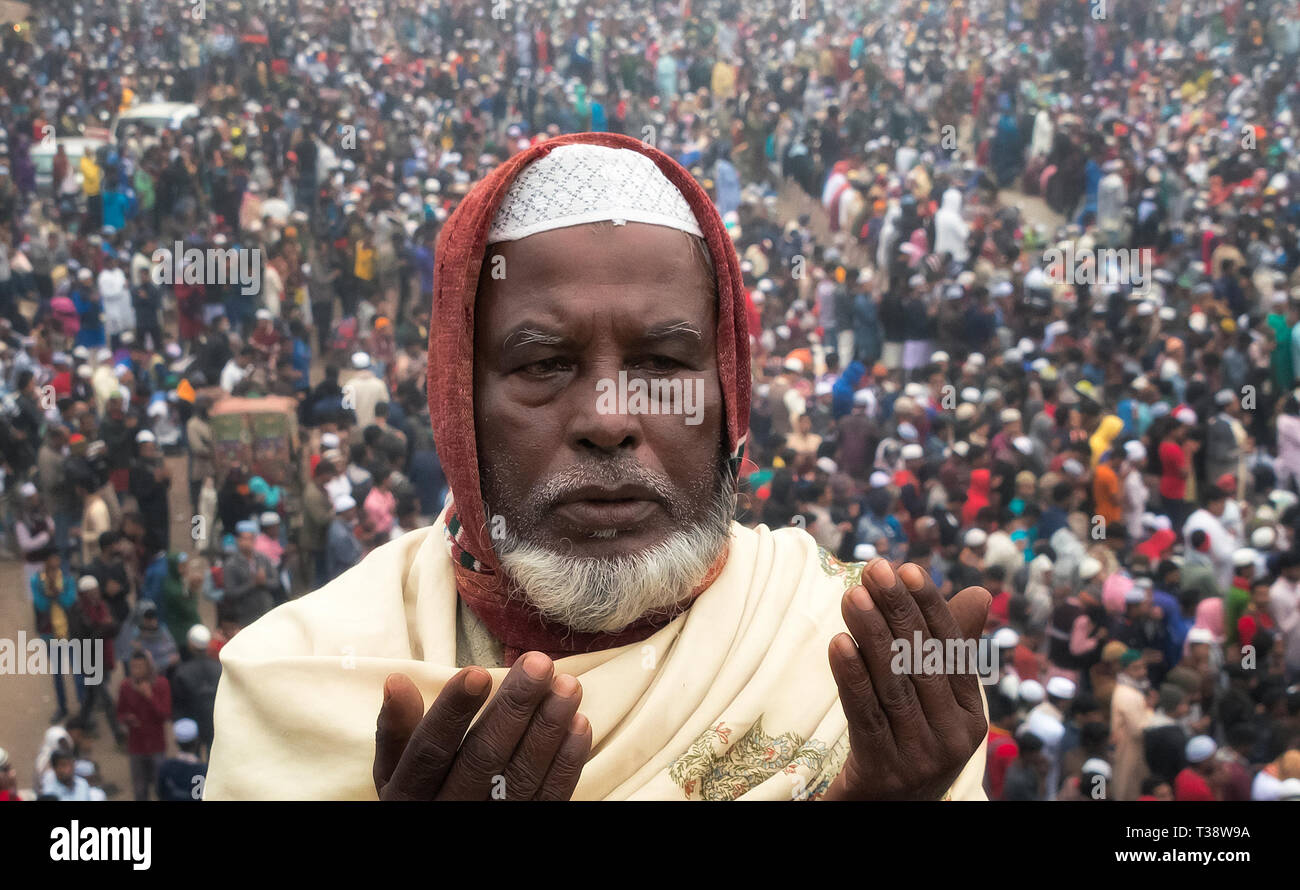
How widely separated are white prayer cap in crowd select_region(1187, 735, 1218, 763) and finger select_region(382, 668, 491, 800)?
4.94 metres

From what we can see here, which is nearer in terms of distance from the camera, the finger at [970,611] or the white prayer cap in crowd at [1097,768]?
the finger at [970,611]

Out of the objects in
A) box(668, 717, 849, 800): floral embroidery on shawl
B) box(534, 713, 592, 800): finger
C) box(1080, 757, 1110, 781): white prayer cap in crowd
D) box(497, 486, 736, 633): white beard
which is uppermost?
box(497, 486, 736, 633): white beard

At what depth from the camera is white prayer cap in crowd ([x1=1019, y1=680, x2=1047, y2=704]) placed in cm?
624

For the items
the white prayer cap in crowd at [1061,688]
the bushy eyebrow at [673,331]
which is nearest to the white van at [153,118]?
the white prayer cap in crowd at [1061,688]

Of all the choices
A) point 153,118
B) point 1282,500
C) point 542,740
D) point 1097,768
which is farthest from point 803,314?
point 542,740

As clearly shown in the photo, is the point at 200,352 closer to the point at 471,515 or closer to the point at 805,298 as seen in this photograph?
the point at 805,298

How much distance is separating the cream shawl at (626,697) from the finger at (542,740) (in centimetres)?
29

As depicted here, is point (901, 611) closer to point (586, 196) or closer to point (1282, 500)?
point (586, 196)

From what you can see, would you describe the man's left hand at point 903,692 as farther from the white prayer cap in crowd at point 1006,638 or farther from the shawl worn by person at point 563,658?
the white prayer cap in crowd at point 1006,638

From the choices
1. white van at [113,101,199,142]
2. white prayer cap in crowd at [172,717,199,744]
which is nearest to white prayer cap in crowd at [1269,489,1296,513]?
white prayer cap in crowd at [172,717,199,744]

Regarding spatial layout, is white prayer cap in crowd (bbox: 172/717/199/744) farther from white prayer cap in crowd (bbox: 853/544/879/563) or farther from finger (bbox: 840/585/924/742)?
finger (bbox: 840/585/924/742)

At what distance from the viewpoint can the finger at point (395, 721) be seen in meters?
1.46

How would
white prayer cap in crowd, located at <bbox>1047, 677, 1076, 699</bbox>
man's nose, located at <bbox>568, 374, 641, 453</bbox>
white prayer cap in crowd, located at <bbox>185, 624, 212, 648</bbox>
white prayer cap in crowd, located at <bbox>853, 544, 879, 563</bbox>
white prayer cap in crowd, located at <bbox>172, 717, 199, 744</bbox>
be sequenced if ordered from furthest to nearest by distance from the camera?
white prayer cap in crowd, located at <bbox>853, 544, 879, 563</bbox>
white prayer cap in crowd, located at <bbox>185, 624, 212, 648</bbox>
white prayer cap in crowd, located at <bbox>1047, 677, 1076, 699</bbox>
white prayer cap in crowd, located at <bbox>172, 717, 199, 744</bbox>
man's nose, located at <bbox>568, 374, 641, 453</bbox>

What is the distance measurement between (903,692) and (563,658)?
0.57 m
